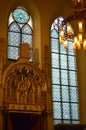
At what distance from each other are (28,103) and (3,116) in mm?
1150

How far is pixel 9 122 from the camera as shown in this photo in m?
10.5

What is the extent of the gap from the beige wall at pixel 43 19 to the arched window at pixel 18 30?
9.2 inches

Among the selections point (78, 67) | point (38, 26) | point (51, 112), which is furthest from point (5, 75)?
point (78, 67)

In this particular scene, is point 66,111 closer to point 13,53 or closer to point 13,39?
point 13,53

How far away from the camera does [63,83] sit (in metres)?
12.8

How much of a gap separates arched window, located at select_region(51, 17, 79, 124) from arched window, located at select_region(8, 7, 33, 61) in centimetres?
119

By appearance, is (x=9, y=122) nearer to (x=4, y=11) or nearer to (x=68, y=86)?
(x=68, y=86)

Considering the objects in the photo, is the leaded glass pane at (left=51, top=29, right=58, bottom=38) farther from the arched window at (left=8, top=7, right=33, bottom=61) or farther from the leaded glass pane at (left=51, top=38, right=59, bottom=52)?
the arched window at (left=8, top=7, right=33, bottom=61)

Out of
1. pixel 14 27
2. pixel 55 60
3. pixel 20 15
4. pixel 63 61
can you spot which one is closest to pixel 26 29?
pixel 14 27

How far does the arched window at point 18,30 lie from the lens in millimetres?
12320

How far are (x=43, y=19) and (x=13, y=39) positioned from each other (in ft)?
5.49

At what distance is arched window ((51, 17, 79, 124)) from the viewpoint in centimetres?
1229

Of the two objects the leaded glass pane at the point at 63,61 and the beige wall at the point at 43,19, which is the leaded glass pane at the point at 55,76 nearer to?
the leaded glass pane at the point at 63,61

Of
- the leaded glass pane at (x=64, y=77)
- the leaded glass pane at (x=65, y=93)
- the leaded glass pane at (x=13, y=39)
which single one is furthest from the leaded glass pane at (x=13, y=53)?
the leaded glass pane at (x=65, y=93)
